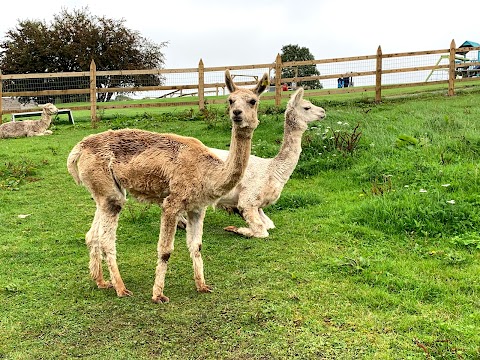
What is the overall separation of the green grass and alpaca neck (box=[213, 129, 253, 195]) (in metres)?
1.06

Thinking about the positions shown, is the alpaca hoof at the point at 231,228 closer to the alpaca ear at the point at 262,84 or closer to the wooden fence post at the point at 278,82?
the alpaca ear at the point at 262,84

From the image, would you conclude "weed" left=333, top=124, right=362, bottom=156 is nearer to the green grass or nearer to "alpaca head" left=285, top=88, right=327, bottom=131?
the green grass

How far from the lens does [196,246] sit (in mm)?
4738

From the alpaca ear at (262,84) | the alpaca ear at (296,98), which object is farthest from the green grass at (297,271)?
the alpaca ear at (262,84)

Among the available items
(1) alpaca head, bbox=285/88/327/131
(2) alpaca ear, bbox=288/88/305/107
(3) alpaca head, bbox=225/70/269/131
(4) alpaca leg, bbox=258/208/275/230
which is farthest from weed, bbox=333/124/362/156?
(3) alpaca head, bbox=225/70/269/131

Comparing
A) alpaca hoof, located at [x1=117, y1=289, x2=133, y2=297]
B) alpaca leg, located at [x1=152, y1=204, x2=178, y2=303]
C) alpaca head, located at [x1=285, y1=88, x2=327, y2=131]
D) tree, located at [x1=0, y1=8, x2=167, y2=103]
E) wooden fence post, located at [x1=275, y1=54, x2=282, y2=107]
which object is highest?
tree, located at [x1=0, y1=8, x2=167, y2=103]

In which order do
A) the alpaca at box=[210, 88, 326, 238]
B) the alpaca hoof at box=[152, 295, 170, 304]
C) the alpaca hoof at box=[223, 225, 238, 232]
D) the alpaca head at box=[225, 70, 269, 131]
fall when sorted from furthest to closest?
the alpaca hoof at box=[223, 225, 238, 232], the alpaca at box=[210, 88, 326, 238], the alpaca hoof at box=[152, 295, 170, 304], the alpaca head at box=[225, 70, 269, 131]

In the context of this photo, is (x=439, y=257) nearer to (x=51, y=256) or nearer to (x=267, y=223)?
(x=267, y=223)

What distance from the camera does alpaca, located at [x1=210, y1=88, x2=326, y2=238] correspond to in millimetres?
6613

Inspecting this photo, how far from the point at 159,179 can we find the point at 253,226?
6.95 ft

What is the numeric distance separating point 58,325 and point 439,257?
385 cm

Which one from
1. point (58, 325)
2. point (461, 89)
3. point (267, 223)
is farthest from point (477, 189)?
point (461, 89)

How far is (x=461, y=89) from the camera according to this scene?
768 inches

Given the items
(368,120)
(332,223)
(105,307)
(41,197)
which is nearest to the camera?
(105,307)
